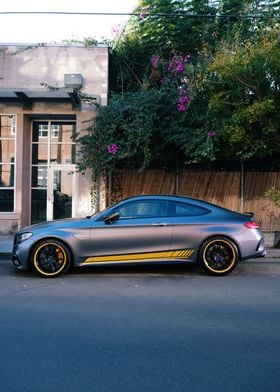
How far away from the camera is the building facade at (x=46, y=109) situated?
14.4 meters

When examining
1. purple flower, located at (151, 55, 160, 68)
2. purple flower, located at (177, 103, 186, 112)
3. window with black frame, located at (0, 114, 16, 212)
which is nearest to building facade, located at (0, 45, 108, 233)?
window with black frame, located at (0, 114, 16, 212)

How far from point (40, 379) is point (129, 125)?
9637 mm

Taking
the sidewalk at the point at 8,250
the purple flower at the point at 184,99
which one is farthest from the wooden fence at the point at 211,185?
the sidewalk at the point at 8,250

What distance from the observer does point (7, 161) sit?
593 inches

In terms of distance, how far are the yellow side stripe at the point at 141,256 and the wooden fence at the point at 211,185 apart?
239 inches

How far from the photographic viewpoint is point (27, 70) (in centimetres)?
1458

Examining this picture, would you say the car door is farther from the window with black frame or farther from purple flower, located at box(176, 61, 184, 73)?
the window with black frame

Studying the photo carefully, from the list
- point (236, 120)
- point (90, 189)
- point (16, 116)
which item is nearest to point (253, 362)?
point (236, 120)

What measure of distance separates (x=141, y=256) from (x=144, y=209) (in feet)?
2.97

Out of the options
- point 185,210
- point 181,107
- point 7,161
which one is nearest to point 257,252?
point 185,210

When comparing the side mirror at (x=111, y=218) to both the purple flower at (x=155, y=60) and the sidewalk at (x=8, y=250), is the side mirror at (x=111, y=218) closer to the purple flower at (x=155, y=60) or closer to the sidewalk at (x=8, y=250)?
the sidewalk at (x=8, y=250)

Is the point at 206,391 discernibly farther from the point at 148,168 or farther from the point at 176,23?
the point at 176,23

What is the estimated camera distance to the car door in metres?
8.69

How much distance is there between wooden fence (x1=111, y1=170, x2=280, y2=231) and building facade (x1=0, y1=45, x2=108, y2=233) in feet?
4.12
